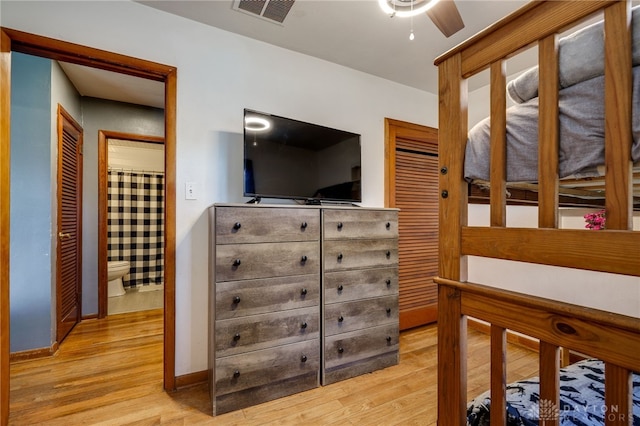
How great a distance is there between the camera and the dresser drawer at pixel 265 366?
160 centimetres

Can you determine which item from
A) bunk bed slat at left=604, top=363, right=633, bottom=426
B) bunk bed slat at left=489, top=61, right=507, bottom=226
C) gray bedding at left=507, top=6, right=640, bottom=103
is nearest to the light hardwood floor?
bunk bed slat at left=604, top=363, right=633, bottom=426

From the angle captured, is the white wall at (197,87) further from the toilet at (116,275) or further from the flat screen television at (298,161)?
the toilet at (116,275)

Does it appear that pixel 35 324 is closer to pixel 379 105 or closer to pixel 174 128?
pixel 174 128

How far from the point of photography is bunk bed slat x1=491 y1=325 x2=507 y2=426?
73 cm

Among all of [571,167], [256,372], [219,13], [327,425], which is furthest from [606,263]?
[219,13]

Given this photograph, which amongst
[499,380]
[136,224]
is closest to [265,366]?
[499,380]

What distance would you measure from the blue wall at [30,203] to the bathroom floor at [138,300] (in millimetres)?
1055

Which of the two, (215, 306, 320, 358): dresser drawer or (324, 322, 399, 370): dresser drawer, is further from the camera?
(324, 322, 399, 370): dresser drawer

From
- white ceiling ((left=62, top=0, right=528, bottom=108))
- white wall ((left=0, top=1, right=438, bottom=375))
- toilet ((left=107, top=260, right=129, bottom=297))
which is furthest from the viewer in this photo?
toilet ((left=107, top=260, right=129, bottom=297))

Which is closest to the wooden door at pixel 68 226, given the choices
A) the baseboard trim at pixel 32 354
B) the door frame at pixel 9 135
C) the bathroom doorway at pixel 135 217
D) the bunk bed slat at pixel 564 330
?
the baseboard trim at pixel 32 354

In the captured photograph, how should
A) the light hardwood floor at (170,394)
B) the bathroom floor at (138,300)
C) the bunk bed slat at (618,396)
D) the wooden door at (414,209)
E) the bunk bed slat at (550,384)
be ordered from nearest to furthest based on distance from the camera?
1. the bunk bed slat at (618,396)
2. the bunk bed slat at (550,384)
3. the light hardwood floor at (170,394)
4. the wooden door at (414,209)
5. the bathroom floor at (138,300)

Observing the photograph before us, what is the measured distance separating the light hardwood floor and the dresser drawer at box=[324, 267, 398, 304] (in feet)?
1.84

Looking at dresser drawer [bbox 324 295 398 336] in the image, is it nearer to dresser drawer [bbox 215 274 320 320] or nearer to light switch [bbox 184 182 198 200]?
dresser drawer [bbox 215 274 320 320]

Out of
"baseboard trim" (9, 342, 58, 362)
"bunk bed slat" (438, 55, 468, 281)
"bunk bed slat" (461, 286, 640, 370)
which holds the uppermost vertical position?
"bunk bed slat" (438, 55, 468, 281)
